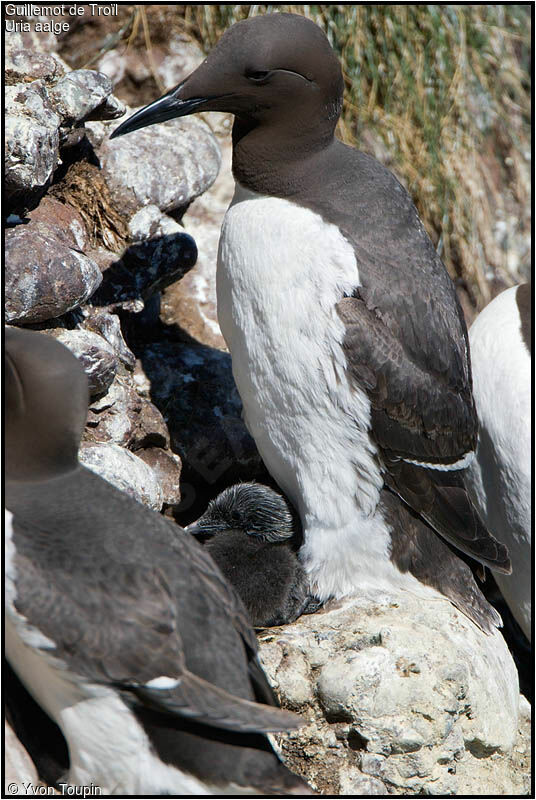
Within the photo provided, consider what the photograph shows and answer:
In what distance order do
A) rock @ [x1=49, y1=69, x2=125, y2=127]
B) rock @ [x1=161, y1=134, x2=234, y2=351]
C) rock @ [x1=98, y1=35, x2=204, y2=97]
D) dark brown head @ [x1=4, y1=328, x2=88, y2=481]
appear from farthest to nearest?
rock @ [x1=98, y1=35, x2=204, y2=97]
rock @ [x1=161, y1=134, x2=234, y2=351]
rock @ [x1=49, y1=69, x2=125, y2=127]
dark brown head @ [x1=4, y1=328, x2=88, y2=481]

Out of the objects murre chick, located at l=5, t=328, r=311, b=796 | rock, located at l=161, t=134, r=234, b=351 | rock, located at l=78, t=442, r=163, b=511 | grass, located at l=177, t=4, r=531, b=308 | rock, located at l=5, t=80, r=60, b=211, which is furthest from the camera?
grass, located at l=177, t=4, r=531, b=308

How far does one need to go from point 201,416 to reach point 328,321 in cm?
129

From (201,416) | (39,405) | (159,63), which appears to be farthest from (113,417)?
(159,63)

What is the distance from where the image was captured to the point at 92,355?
3848 millimetres

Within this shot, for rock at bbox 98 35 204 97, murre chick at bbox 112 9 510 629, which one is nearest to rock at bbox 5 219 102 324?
murre chick at bbox 112 9 510 629

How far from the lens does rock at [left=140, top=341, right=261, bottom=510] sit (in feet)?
15.2

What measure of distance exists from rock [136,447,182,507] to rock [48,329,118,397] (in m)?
0.61

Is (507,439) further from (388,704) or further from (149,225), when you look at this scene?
(149,225)

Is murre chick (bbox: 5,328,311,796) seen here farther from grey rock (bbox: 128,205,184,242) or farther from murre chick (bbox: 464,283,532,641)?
murre chick (bbox: 464,283,532,641)

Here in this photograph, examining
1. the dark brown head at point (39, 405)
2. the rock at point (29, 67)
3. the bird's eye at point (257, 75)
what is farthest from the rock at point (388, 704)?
the rock at point (29, 67)

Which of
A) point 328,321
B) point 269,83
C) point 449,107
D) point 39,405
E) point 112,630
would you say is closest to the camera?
point 112,630

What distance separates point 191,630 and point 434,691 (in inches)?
48.3

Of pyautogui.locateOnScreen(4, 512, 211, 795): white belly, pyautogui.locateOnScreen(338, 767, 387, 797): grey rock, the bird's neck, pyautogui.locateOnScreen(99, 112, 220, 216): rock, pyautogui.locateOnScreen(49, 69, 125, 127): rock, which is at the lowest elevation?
pyautogui.locateOnScreen(338, 767, 387, 797): grey rock

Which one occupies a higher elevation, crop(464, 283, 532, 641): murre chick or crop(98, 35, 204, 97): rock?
crop(98, 35, 204, 97): rock
